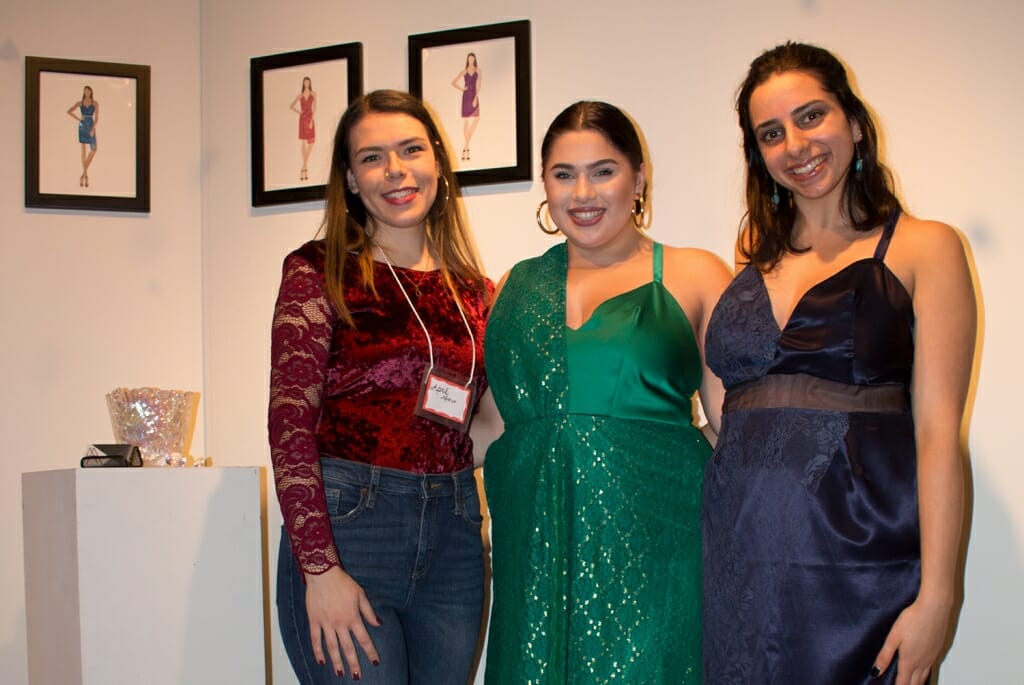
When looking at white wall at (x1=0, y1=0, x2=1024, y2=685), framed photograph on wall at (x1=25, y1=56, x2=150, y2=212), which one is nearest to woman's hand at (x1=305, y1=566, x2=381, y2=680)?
white wall at (x1=0, y1=0, x2=1024, y2=685)

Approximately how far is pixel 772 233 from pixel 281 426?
0.99 metres

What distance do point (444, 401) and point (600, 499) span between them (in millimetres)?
362

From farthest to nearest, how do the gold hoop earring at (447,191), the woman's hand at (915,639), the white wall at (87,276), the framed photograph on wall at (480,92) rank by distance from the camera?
the white wall at (87,276) < the framed photograph on wall at (480,92) < the gold hoop earring at (447,191) < the woman's hand at (915,639)

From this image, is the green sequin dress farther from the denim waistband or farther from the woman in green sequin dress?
the denim waistband

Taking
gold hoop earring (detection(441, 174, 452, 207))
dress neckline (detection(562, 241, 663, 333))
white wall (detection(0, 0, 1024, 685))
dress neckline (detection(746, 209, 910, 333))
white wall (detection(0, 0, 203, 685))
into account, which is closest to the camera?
dress neckline (detection(746, 209, 910, 333))

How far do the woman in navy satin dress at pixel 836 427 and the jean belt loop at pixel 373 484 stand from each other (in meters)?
0.61

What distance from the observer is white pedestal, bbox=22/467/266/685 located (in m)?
2.17

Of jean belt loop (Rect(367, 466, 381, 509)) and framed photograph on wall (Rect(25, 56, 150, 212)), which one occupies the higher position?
framed photograph on wall (Rect(25, 56, 150, 212))

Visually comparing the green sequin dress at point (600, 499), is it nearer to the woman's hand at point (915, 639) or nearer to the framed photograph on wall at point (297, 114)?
the woman's hand at point (915, 639)

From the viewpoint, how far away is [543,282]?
2.10 metres

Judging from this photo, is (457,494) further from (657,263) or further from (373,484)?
(657,263)

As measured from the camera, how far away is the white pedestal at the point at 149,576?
7.12 ft

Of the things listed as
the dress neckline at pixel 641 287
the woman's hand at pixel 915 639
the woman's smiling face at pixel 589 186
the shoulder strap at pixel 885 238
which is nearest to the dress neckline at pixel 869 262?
the shoulder strap at pixel 885 238

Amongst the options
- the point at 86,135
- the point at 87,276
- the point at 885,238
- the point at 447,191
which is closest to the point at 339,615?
the point at 447,191
